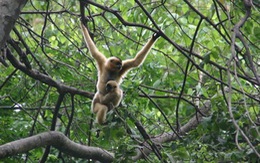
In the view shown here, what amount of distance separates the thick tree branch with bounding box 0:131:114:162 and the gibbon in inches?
56.3

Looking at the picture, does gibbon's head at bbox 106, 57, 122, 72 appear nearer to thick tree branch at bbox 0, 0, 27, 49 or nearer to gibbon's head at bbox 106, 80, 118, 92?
gibbon's head at bbox 106, 80, 118, 92

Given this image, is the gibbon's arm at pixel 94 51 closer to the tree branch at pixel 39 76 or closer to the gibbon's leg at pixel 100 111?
the gibbon's leg at pixel 100 111

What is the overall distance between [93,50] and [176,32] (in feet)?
4.00

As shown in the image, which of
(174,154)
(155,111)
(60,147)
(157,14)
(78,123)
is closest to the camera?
(174,154)

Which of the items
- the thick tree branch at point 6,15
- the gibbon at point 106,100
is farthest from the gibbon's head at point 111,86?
the thick tree branch at point 6,15

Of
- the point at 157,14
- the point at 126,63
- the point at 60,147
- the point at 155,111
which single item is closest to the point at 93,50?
the point at 126,63

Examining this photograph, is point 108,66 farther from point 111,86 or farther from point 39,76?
point 39,76

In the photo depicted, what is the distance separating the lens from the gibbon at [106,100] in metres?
6.52

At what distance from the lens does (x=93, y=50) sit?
675cm

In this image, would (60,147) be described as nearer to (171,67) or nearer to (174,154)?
(174,154)

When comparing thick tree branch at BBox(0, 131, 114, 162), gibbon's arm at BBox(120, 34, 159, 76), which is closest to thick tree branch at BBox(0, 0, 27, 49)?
thick tree branch at BBox(0, 131, 114, 162)

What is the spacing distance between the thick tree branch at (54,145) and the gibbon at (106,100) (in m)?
1.43

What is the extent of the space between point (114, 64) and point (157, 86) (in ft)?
3.27

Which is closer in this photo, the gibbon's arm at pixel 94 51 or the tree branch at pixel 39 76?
the tree branch at pixel 39 76
